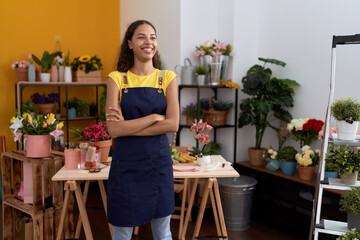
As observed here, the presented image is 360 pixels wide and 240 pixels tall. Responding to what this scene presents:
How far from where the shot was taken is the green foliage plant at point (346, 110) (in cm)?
254

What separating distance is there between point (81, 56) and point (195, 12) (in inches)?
62.8

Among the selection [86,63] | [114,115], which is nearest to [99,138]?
[114,115]

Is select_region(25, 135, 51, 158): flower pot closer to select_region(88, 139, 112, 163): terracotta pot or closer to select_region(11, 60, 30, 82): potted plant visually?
select_region(88, 139, 112, 163): terracotta pot

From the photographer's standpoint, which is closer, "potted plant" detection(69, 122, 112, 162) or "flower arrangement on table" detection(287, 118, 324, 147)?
"potted plant" detection(69, 122, 112, 162)

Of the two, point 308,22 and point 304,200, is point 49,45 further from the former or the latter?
point 304,200

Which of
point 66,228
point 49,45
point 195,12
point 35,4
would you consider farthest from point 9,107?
point 195,12

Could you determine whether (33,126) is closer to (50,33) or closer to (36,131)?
(36,131)

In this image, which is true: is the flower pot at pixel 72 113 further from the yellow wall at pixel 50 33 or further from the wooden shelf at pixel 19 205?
the wooden shelf at pixel 19 205

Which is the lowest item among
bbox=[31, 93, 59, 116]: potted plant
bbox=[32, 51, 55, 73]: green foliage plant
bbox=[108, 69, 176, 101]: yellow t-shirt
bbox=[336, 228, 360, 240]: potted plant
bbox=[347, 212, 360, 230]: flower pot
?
bbox=[336, 228, 360, 240]: potted plant

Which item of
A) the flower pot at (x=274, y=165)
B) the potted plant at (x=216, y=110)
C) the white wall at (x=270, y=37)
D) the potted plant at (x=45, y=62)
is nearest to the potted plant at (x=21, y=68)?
the potted plant at (x=45, y=62)

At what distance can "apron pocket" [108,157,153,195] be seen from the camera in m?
2.01

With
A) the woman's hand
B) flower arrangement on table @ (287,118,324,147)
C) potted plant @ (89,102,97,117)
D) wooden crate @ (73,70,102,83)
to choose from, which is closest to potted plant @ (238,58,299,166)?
flower arrangement on table @ (287,118,324,147)

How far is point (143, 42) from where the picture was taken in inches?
80.3

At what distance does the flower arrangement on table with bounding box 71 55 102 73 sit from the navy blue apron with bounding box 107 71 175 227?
2949mm
